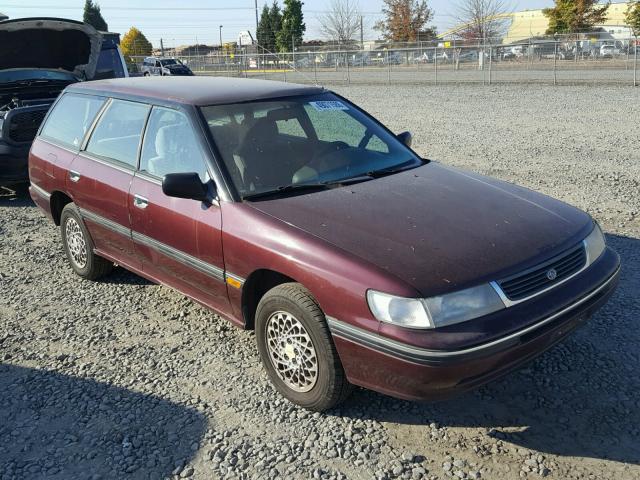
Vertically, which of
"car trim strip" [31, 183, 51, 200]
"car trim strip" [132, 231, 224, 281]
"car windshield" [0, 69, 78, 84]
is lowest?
"car trim strip" [132, 231, 224, 281]

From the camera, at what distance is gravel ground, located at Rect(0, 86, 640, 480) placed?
2.94 m

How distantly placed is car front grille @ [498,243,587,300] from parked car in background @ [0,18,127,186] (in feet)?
22.3

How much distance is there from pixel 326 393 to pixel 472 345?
2.84 ft

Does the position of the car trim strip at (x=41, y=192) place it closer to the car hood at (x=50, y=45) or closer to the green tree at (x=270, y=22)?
the car hood at (x=50, y=45)

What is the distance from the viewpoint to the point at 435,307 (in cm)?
276

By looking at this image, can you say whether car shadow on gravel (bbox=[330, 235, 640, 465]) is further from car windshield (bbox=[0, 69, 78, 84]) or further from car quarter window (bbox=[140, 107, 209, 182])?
car windshield (bbox=[0, 69, 78, 84])

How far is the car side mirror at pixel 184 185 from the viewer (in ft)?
11.6

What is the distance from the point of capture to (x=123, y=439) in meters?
3.18

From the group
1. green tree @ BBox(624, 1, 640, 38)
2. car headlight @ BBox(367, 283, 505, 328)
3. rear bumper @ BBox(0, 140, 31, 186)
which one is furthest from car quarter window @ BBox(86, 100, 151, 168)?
green tree @ BBox(624, 1, 640, 38)

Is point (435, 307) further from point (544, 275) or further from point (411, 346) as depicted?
point (544, 275)

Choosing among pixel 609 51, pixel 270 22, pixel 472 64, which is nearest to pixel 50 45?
pixel 609 51

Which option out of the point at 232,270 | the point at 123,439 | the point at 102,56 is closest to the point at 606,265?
the point at 232,270

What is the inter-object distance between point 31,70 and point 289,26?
56698 millimetres

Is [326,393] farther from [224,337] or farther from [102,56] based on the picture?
[102,56]
